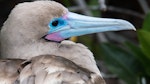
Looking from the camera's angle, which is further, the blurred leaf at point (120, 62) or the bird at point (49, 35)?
the blurred leaf at point (120, 62)

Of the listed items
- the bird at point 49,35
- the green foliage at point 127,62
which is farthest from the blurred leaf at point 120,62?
the bird at point 49,35

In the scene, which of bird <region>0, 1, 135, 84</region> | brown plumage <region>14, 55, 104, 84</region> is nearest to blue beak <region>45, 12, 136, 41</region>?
bird <region>0, 1, 135, 84</region>

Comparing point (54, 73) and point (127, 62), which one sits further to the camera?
point (127, 62)

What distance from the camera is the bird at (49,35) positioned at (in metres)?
2.95

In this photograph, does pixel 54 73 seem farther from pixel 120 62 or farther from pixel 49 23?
pixel 120 62

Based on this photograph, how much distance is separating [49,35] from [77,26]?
0.16m

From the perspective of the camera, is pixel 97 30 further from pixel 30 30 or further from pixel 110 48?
pixel 110 48

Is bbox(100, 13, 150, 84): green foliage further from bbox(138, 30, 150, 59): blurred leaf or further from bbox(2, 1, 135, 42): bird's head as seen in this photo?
bbox(2, 1, 135, 42): bird's head

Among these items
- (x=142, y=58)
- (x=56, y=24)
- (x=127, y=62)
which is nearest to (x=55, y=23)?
(x=56, y=24)

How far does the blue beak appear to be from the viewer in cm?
314

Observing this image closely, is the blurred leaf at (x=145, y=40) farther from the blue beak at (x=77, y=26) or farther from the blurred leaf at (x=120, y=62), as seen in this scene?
the blue beak at (x=77, y=26)

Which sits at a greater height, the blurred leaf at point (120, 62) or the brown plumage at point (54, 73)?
the brown plumage at point (54, 73)

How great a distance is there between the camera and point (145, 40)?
3.88m

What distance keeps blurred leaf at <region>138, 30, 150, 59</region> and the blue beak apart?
705mm
